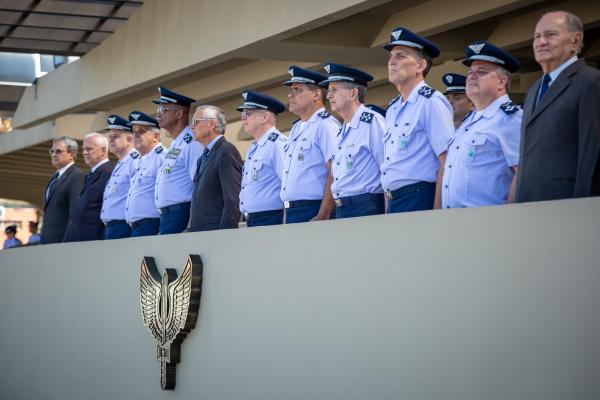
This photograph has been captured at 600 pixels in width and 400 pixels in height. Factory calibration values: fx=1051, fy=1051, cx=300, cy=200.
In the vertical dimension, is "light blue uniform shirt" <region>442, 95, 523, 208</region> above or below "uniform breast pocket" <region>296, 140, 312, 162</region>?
below

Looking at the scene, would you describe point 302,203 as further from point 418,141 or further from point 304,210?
point 418,141

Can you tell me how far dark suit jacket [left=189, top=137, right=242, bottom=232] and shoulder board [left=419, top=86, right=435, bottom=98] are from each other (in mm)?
1790

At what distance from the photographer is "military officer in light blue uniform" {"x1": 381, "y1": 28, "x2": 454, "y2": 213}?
4773 millimetres

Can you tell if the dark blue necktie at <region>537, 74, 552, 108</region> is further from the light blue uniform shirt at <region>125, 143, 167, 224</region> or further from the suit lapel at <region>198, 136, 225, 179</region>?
the light blue uniform shirt at <region>125, 143, 167, 224</region>

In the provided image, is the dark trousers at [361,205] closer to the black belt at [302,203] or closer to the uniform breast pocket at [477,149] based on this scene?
the black belt at [302,203]

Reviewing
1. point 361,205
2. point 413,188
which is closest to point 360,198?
point 361,205

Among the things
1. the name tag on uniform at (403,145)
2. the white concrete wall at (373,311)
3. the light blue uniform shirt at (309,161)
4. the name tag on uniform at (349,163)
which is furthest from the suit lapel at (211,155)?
the name tag on uniform at (403,145)

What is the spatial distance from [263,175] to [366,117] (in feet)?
3.19

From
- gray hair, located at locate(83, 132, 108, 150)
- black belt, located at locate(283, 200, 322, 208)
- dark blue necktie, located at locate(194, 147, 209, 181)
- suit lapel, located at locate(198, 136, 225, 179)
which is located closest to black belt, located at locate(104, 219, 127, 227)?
gray hair, located at locate(83, 132, 108, 150)

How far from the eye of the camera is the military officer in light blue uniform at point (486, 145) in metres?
4.29

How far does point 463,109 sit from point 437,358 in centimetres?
252

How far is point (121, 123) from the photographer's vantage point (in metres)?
7.93

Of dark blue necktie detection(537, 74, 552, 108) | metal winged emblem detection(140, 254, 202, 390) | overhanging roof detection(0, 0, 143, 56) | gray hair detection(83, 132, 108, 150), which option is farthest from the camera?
overhanging roof detection(0, 0, 143, 56)

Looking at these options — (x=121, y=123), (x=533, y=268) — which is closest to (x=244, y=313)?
(x=533, y=268)
